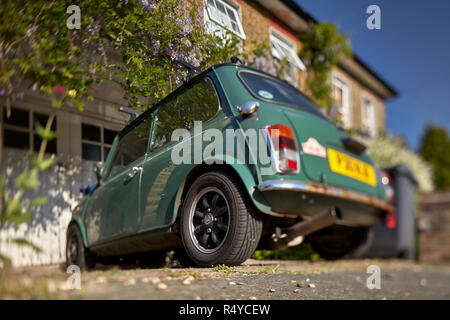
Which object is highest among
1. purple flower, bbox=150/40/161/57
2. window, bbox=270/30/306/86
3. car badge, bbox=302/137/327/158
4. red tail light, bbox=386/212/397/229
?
window, bbox=270/30/306/86

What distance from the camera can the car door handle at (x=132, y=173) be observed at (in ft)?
8.92

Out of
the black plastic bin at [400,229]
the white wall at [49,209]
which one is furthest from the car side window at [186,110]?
the black plastic bin at [400,229]

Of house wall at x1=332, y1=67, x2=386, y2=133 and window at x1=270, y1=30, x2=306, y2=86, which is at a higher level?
house wall at x1=332, y1=67, x2=386, y2=133

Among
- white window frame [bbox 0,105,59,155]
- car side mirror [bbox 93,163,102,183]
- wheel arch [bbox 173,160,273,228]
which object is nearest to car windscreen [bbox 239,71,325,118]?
wheel arch [bbox 173,160,273,228]

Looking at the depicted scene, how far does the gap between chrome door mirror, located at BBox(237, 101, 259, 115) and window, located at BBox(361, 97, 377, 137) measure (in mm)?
9770

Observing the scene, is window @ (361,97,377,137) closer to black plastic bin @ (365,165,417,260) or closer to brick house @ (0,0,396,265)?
black plastic bin @ (365,165,417,260)

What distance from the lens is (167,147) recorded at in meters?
2.50

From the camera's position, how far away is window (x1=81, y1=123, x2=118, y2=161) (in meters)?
2.22

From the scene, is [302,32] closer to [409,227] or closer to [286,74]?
[286,74]

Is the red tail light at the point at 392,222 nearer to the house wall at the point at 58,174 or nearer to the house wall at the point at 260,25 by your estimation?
the house wall at the point at 260,25

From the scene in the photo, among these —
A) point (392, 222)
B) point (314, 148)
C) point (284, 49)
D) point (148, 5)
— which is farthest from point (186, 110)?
point (392, 222)

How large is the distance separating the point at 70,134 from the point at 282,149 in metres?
1.18

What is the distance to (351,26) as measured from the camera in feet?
10.1

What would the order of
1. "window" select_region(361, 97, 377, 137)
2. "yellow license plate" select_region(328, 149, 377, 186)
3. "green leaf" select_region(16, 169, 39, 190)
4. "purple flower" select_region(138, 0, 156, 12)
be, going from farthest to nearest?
1. "window" select_region(361, 97, 377, 137)
2. "yellow license plate" select_region(328, 149, 377, 186)
3. "purple flower" select_region(138, 0, 156, 12)
4. "green leaf" select_region(16, 169, 39, 190)
